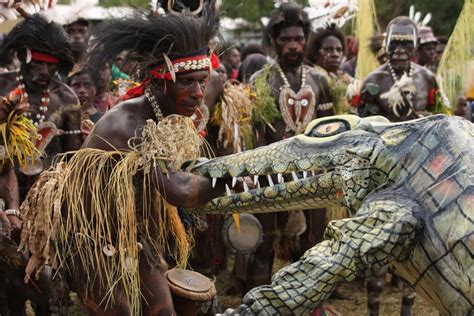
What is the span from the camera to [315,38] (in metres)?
8.72

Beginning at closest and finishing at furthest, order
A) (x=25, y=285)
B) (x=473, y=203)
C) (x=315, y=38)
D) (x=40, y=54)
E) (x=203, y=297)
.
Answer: (x=473, y=203), (x=203, y=297), (x=25, y=285), (x=40, y=54), (x=315, y=38)

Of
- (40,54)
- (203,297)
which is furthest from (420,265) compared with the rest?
(40,54)

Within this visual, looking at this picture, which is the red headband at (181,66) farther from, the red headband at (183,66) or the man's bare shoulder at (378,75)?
the man's bare shoulder at (378,75)

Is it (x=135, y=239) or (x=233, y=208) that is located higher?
(x=233, y=208)

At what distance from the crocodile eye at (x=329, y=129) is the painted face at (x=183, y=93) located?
1.22 metres

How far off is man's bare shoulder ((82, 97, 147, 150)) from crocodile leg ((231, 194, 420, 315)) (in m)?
1.56

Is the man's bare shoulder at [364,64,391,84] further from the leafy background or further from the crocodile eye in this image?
the leafy background

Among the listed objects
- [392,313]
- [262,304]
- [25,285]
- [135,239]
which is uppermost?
[262,304]

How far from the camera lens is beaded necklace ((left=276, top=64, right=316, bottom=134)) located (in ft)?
22.2

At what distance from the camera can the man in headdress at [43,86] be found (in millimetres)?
6016

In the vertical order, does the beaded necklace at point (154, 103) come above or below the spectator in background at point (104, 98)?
above

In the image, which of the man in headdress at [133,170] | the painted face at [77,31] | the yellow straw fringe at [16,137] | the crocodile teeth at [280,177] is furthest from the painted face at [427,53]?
the crocodile teeth at [280,177]

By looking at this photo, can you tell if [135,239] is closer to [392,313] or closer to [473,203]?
[473,203]

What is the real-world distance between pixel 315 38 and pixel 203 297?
4849 mm
